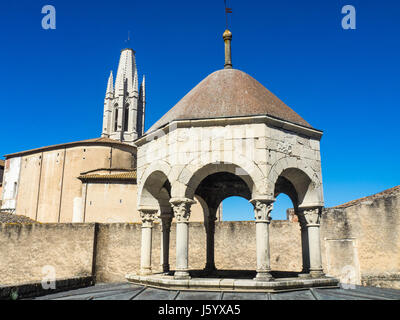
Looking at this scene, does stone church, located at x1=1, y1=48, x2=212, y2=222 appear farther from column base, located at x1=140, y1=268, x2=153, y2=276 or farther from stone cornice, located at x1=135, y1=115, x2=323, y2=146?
stone cornice, located at x1=135, y1=115, x2=323, y2=146

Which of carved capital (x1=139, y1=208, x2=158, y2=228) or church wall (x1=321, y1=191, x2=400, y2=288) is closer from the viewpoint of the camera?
carved capital (x1=139, y1=208, x2=158, y2=228)

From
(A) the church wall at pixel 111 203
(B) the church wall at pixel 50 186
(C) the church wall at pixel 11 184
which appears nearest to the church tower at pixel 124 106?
(C) the church wall at pixel 11 184

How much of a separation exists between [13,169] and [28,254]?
81.5 feet

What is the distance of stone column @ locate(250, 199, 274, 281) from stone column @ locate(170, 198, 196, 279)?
131cm

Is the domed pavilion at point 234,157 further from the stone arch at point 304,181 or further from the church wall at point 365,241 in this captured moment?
the church wall at point 365,241

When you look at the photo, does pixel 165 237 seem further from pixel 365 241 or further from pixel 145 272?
pixel 365 241

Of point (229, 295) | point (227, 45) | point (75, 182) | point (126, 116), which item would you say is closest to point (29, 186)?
point (75, 182)

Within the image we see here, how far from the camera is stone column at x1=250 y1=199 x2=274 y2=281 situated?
6.43m

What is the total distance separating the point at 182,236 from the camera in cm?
699

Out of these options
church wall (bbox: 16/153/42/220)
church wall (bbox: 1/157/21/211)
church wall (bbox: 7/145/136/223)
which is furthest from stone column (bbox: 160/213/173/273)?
church wall (bbox: 1/157/21/211)

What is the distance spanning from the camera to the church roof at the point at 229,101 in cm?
734

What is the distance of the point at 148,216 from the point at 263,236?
292cm
